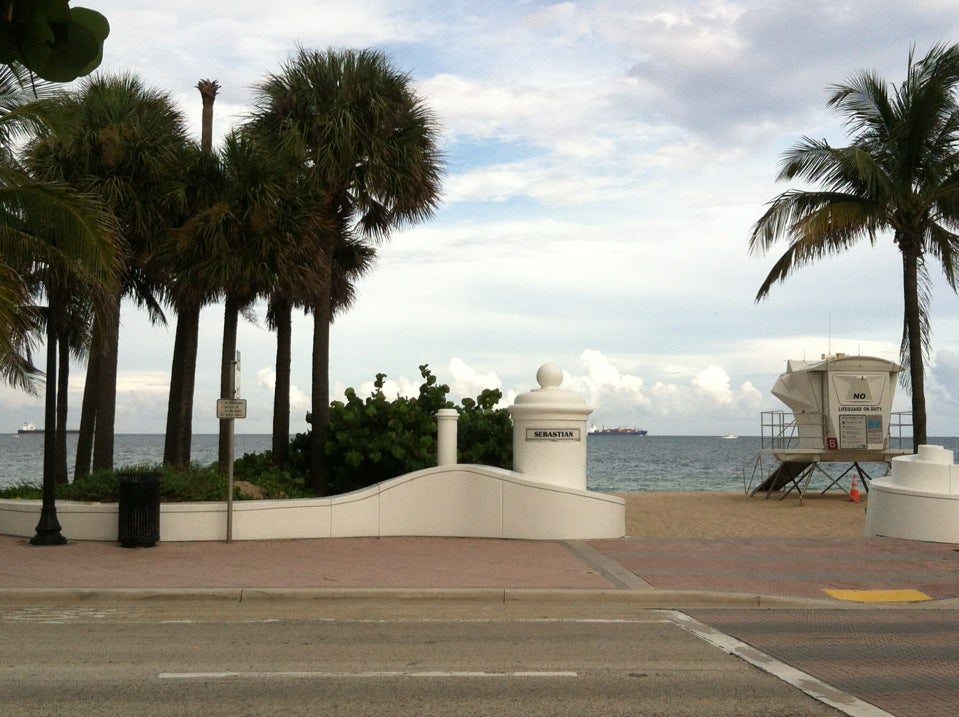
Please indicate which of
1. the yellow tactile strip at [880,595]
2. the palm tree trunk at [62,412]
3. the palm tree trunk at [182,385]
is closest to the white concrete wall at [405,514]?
the yellow tactile strip at [880,595]

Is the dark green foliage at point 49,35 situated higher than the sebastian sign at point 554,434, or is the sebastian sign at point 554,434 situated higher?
the dark green foliage at point 49,35

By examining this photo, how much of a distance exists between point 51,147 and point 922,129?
719 inches

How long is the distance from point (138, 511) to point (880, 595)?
10.2 meters

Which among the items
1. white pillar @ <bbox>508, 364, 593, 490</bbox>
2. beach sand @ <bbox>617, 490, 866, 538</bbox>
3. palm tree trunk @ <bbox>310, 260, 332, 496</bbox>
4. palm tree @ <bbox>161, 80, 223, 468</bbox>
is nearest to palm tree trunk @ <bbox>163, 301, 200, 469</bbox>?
palm tree @ <bbox>161, 80, 223, 468</bbox>

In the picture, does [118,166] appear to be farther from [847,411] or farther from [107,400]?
[847,411]

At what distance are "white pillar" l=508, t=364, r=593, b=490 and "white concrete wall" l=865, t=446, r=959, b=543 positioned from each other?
5017 mm

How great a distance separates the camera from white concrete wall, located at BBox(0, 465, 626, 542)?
16406 millimetres

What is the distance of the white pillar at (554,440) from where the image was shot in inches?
696

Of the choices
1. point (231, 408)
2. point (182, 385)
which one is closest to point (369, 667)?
point (231, 408)

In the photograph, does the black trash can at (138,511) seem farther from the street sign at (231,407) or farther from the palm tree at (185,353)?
the palm tree at (185,353)

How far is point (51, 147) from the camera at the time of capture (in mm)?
21250

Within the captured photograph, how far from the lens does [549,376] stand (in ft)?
60.3

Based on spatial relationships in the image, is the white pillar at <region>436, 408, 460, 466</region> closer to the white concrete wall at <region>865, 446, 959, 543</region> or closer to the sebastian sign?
the sebastian sign

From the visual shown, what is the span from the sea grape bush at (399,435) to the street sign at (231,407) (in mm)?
4784
